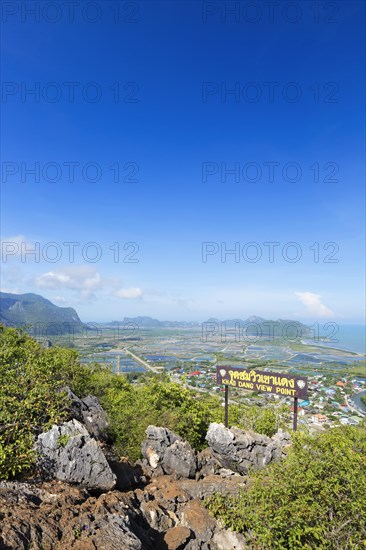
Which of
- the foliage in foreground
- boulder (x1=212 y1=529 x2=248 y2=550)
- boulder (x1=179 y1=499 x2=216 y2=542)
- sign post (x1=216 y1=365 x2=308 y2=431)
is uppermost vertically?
sign post (x1=216 y1=365 x2=308 y2=431)

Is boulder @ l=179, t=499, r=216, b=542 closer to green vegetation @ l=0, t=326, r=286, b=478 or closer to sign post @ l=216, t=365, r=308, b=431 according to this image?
green vegetation @ l=0, t=326, r=286, b=478

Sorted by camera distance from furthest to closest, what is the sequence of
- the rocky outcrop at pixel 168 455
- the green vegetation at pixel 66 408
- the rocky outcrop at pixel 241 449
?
the rocky outcrop at pixel 241 449 → the rocky outcrop at pixel 168 455 → the green vegetation at pixel 66 408

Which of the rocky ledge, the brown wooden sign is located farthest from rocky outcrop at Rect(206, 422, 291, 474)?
the brown wooden sign

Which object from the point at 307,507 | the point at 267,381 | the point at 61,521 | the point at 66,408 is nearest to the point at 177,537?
the point at 61,521

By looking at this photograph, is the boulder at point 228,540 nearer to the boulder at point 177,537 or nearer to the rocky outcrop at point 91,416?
the boulder at point 177,537

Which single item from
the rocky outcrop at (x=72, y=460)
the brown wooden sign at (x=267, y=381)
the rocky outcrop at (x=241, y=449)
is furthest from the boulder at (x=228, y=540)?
the brown wooden sign at (x=267, y=381)

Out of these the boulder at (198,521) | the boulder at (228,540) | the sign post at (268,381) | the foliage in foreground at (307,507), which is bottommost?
the boulder at (228,540)

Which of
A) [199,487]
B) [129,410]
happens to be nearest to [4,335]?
[129,410]
